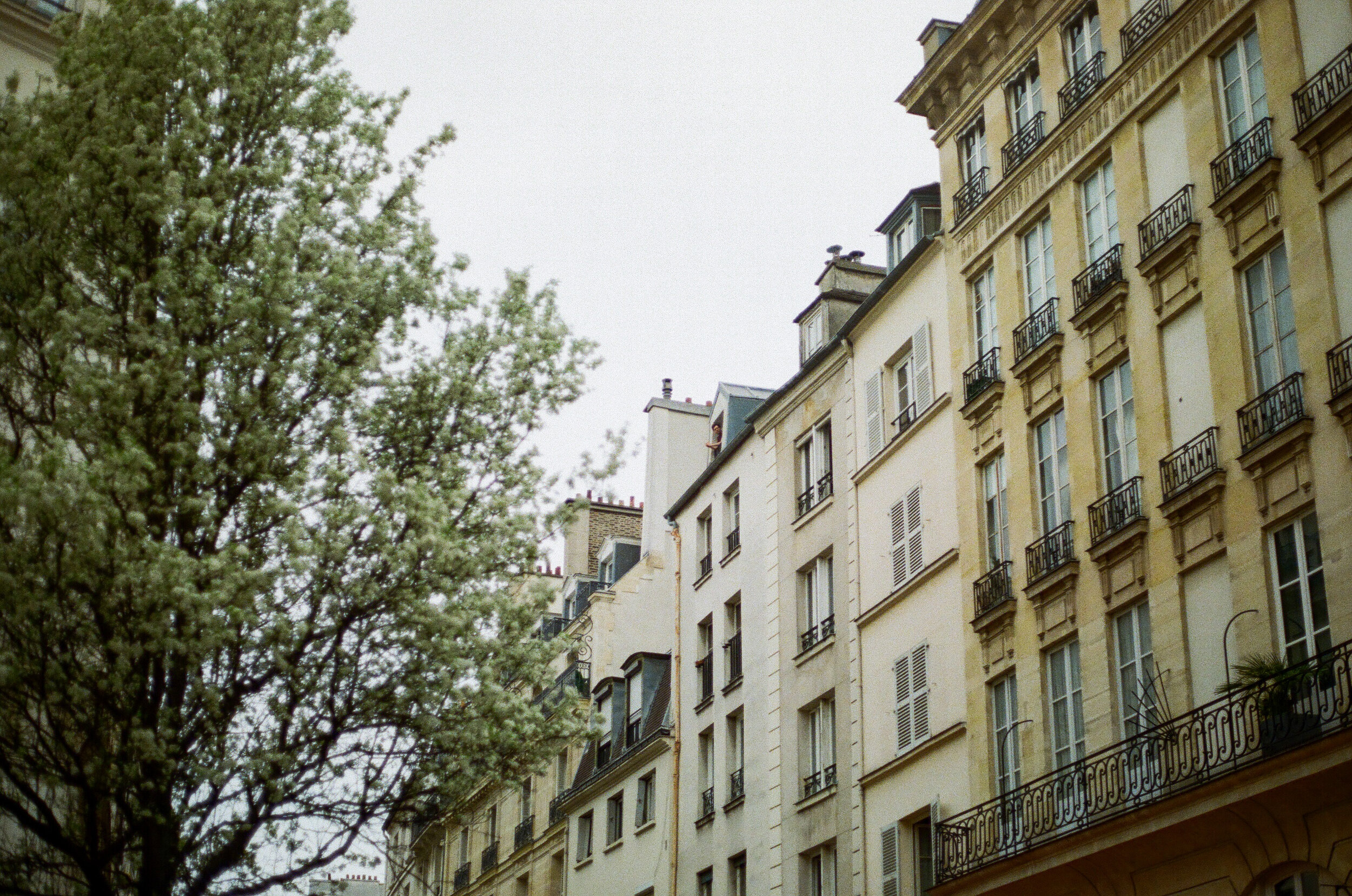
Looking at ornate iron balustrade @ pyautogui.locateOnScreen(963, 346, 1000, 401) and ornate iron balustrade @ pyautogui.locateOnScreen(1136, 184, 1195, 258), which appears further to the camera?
ornate iron balustrade @ pyautogui.locateOnScreen(963, 346, 1000, 401)

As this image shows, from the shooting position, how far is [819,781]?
1067 inches

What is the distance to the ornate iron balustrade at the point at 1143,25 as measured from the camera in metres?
20.2

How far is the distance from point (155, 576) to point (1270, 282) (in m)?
12.0

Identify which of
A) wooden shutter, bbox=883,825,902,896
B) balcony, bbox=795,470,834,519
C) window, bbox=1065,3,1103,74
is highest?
window, bbox=1065,3,1103,74

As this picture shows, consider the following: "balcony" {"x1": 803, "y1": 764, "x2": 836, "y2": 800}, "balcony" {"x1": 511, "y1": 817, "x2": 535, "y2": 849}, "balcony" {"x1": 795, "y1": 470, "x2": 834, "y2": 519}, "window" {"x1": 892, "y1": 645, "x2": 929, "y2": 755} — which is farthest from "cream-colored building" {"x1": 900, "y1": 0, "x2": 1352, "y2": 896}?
"balcony" {"x1": 511, "y1": 817, "x2": 535, "y2": 849}

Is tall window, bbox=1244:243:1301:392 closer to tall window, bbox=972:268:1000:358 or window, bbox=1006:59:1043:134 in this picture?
tall window, bbox=972:268:1000:358

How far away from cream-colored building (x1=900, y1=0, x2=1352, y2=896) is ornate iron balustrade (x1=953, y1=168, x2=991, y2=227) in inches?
4.1

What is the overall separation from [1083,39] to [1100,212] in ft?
9.50

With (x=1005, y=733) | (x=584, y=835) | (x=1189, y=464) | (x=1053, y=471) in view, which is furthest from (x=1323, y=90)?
(x=584, y=835)

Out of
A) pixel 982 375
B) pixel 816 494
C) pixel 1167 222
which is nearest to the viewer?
pixel 1167 222

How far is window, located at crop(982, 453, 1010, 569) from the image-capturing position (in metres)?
22.3

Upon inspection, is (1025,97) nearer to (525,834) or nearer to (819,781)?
(819,781)

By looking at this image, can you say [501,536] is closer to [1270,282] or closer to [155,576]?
[155,576]

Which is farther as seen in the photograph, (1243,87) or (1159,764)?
(1243,87)
